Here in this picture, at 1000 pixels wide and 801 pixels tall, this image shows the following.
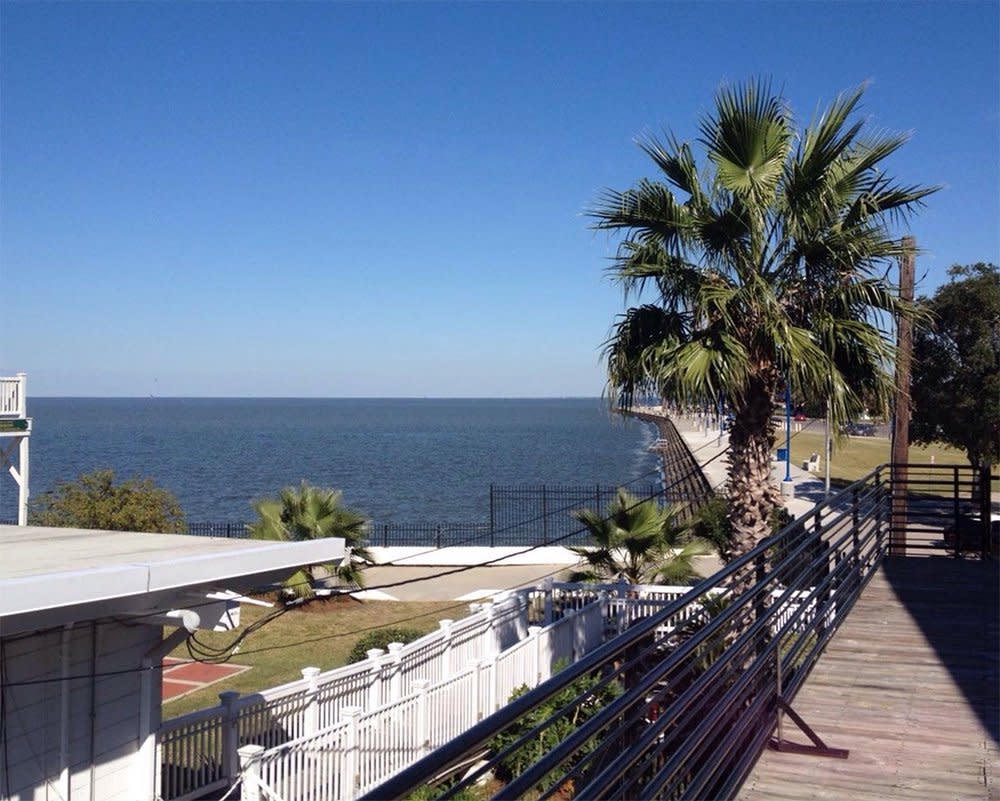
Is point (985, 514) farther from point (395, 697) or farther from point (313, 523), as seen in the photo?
point (313, 523)

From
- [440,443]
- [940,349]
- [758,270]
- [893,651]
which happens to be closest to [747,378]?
[758,270]

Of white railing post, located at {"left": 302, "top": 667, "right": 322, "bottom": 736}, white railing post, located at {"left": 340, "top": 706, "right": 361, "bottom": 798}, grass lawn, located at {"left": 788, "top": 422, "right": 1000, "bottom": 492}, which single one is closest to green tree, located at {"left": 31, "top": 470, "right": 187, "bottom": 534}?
white railing post, located at {"left": 302, "top": 667, "right": 322, "bottom": 736}

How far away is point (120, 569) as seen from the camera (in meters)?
6.79

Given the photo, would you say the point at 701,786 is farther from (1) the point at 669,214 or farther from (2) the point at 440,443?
(2) the point at 440,443

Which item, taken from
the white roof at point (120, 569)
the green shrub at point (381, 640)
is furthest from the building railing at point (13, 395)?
the white roof at point (120, 569)

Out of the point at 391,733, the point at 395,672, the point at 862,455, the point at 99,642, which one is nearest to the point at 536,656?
the point at 395,672

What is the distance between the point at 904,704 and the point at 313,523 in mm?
16001

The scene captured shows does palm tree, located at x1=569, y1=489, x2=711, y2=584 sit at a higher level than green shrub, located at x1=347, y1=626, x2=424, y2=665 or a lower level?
higher

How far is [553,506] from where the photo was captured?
165 ft

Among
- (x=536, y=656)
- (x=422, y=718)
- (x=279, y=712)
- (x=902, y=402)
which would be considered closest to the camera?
(x=279, y=712)

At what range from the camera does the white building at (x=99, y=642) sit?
6.65 metres

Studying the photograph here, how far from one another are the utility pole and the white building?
6311mm

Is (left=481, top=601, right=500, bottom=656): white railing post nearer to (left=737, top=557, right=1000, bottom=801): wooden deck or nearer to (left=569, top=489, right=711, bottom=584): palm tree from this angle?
(left=569, top=489, right=711, bottom=584): palm tree

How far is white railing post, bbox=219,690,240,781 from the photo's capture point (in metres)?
8.71
